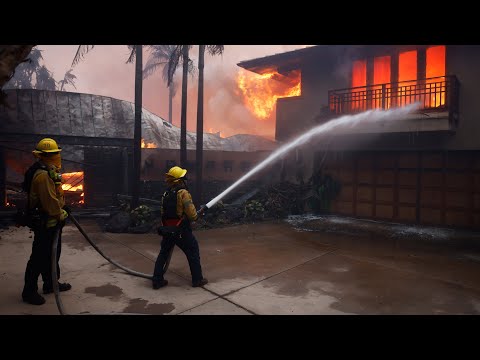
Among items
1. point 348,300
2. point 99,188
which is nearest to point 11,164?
point 99,188

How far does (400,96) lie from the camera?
9867 mm

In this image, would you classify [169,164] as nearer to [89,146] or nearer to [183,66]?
[89,146]

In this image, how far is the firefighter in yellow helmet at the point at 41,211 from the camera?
13.4ft

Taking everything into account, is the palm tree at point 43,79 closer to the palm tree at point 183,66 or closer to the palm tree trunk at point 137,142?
the palm tree at point 183,66

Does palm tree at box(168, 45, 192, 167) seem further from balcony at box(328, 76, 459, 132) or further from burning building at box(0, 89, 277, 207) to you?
balcony at box(328, 76, 459, 132)

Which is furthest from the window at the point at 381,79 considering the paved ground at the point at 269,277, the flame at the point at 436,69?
the paved ground at the point at 269,277

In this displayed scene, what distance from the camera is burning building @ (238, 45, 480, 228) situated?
923cm

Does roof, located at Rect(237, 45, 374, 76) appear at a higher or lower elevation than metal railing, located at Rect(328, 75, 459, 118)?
higher

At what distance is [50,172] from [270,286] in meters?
3.49

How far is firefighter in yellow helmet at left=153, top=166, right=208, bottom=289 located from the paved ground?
23 centimetres

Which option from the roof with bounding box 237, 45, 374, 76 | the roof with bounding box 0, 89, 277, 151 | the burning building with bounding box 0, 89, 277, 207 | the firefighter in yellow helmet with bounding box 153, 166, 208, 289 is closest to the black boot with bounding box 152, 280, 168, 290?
the firefighter in yellow helmet with bounding box 153, 166, 208, 289

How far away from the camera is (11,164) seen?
1416 cm

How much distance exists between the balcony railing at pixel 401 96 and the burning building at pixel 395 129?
3 centimetres

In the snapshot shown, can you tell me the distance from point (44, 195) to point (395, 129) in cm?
912
